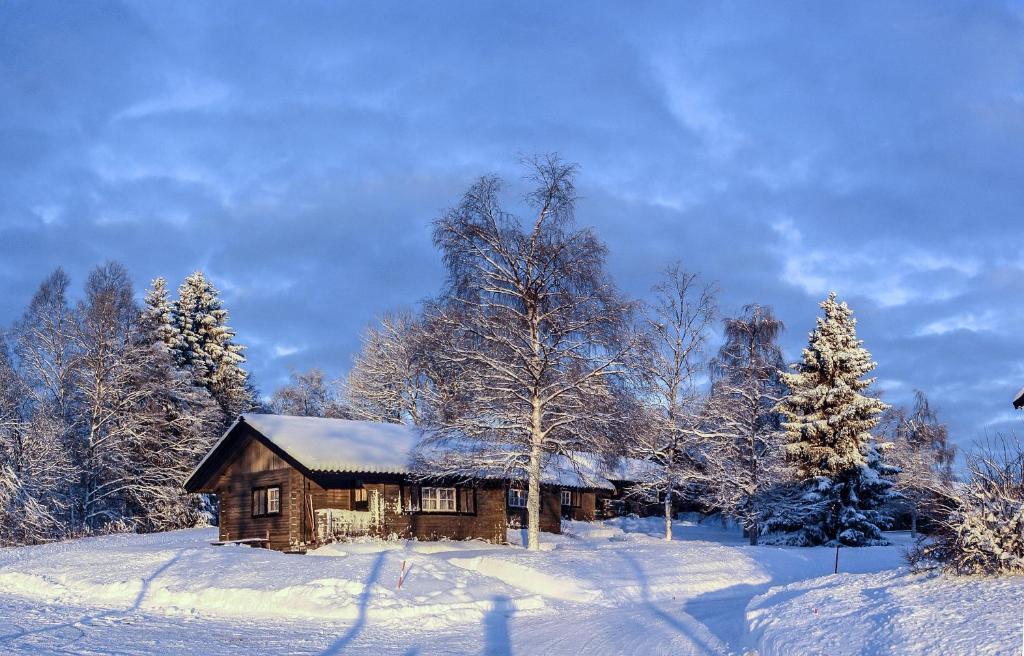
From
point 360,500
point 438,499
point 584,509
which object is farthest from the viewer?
point 584,509

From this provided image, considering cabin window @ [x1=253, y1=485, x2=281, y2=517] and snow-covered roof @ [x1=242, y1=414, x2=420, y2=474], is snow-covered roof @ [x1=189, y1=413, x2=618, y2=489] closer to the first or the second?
snow-covered roof @ [x1=242, y1=414, x2=420, y2=474]

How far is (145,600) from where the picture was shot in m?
22.3

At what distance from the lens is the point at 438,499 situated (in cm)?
3262

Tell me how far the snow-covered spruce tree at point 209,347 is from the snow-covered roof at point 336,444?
828 inches

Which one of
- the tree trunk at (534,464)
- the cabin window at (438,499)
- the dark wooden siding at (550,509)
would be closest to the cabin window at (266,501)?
the cabin window at (438,499)

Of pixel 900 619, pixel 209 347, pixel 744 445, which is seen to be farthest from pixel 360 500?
pixel 209 347

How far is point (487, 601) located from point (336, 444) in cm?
1191

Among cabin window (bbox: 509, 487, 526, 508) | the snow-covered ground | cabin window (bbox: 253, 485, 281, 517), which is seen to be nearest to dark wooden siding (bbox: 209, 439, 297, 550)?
cabin window (bbox: 253, 485, 281, 517)

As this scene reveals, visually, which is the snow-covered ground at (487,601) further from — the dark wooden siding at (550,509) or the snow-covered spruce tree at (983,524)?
the dark wooden siding at (550,509)

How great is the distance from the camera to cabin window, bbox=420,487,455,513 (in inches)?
1267

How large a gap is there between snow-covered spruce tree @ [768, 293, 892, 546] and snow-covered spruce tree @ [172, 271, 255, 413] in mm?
31826

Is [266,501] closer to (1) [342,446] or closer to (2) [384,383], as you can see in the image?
(1) [342,446]

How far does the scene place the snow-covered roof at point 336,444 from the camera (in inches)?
1154

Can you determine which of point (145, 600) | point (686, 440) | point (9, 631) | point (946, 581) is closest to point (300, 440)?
point (145, 600)
